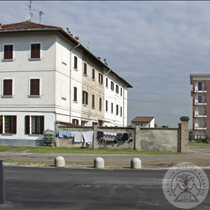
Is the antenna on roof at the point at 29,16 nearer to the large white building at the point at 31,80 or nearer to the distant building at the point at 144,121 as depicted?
the large white building at the point at 31,80

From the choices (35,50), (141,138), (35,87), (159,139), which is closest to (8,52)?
(35,50)

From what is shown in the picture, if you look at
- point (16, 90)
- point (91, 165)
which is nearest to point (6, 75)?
point (16, 90)

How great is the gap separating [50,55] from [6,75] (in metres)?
4.47

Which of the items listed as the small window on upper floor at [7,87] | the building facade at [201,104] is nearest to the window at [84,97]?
the small window on upper floor at [7,87]

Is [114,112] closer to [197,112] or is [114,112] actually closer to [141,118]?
[141,118]

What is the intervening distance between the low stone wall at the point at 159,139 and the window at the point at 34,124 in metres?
8.84

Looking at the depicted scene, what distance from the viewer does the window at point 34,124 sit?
2748 centimetres

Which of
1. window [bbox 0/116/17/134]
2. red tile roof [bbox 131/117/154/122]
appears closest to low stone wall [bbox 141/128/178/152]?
window [bbox 0/116/17/134]

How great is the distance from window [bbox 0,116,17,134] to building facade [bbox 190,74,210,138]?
166ft

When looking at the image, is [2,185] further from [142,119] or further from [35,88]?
[142,119]

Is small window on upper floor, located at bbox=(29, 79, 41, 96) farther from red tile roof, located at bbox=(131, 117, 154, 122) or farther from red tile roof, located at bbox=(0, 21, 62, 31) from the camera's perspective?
red tile roof, located at bbox=(131, 117, 154, 122)

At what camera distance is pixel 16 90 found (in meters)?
28.1

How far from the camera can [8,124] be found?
92.1 ft

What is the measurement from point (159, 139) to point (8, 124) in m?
13.3
